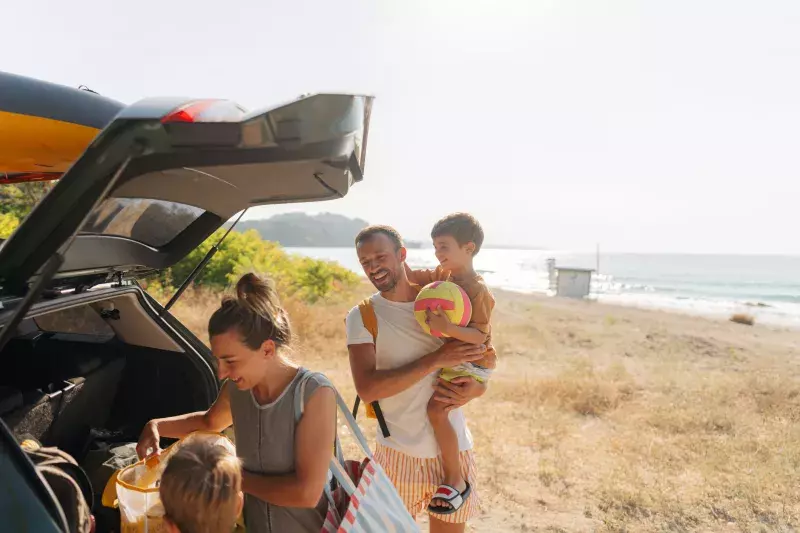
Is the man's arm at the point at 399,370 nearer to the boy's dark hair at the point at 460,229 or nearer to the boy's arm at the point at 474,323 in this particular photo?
the boy's arm at the point at 474,323

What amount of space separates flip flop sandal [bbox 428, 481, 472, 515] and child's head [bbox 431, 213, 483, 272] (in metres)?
1.10

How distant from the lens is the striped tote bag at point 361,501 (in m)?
1.74

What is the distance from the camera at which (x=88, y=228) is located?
1942 mm

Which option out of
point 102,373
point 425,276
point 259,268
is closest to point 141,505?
point 102,373

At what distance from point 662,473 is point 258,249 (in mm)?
13043

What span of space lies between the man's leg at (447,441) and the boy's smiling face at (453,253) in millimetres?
737

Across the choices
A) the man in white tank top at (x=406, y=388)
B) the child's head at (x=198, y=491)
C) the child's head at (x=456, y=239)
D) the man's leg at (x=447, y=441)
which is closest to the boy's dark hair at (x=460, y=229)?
the child's head at (x=456, y=239)

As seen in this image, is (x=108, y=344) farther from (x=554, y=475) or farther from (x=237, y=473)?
(x=554, y=475)

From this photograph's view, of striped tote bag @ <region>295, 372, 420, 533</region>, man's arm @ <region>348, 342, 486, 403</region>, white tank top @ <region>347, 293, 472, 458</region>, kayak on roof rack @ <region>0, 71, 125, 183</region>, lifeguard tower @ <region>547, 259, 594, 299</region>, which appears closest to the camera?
striped tote bag @ <region>295, 372, 420, 533</region>

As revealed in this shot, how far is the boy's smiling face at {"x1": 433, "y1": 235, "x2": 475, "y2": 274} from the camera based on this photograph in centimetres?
279

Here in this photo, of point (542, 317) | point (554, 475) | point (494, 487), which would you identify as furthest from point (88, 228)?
point (542, 317)

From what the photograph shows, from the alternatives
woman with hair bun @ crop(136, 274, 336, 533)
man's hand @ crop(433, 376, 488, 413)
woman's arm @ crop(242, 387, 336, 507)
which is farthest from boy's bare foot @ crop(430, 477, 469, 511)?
woman's arm @ crop(242, 387, 336, 507)

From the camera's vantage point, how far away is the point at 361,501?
1784 mm

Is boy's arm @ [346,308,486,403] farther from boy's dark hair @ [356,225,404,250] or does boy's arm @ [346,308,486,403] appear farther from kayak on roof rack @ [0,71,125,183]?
kayak on roof rack @ [0,71,125,183]
